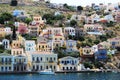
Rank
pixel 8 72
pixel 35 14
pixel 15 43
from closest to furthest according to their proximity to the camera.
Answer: pixel 8 72 < pixel 15 43 < pixel 35 14

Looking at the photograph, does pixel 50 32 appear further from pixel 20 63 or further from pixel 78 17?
pixel 20 63

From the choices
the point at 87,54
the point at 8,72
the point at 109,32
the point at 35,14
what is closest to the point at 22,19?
the point at 35,14

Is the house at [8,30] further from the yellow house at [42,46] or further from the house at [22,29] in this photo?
the yellow house at [42,46]

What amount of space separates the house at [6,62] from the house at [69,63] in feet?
22.7

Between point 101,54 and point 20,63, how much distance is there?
13213mm

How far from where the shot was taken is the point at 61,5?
12438cm

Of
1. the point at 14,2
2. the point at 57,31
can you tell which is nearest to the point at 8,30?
the point at 57,31

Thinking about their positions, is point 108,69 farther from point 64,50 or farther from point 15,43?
point 15,43

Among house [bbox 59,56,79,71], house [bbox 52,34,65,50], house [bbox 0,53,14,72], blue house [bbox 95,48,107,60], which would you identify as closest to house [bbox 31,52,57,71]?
house [bbox 59,56,79,71]

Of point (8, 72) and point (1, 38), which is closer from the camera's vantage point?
point (8, 72)

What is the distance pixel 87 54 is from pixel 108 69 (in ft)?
16.3

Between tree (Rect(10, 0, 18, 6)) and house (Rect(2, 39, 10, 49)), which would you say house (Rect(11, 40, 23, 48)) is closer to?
house (Rect(2, 39, 10, 49))

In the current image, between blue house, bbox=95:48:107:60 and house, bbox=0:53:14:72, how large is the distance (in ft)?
43.1

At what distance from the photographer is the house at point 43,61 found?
257 feet
